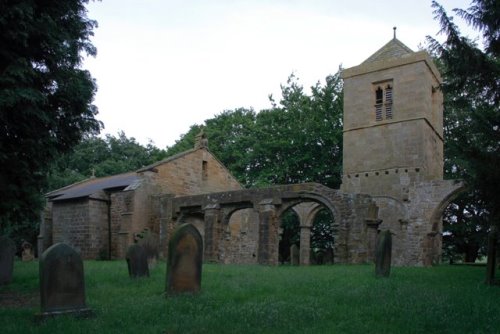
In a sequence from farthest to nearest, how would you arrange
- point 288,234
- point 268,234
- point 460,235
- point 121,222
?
point 288,234 < point 460,235 < point 121,222 < point 268,234

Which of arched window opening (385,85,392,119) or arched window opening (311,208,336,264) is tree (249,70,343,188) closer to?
arched window opening (311,208,336,264)

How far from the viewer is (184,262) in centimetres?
867

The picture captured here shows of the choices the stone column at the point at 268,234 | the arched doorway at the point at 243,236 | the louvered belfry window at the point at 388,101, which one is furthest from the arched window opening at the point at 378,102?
the stone column at the point at 268,234

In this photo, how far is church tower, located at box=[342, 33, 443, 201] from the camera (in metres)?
26.6

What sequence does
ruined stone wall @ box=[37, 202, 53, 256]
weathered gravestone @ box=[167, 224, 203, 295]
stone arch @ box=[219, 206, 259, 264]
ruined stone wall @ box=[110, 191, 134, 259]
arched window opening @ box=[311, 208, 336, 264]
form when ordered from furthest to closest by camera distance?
1. arched window opening @ box=[311, 208, 336, 264]
2. stone arch @ box=[219, 206, 259, 264]
3. ruined stone wall @ box=[37, 202, 53, 256]
4. ruined stone wall @ box=[110, 191, 134, 259]
5. weathered gravestone @ box=[167, 224, 203, 295]

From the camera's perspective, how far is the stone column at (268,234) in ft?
74.3

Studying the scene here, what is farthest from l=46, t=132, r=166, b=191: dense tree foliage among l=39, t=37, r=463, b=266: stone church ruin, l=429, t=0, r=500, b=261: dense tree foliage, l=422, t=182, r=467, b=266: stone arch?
l=429, t=0, r=500, b=261: dense tree foliage

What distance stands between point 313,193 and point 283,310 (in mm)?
15235

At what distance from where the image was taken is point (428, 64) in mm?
27812

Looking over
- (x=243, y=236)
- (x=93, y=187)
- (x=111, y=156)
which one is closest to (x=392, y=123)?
(x=243, y=236)

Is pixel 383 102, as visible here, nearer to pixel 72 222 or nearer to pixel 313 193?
pixel 313 193

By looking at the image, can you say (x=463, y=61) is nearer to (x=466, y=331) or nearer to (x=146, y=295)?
(x=466, y=331)

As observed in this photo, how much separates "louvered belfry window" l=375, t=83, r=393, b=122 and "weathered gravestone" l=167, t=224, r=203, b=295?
21.3 m

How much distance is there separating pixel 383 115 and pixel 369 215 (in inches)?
356
